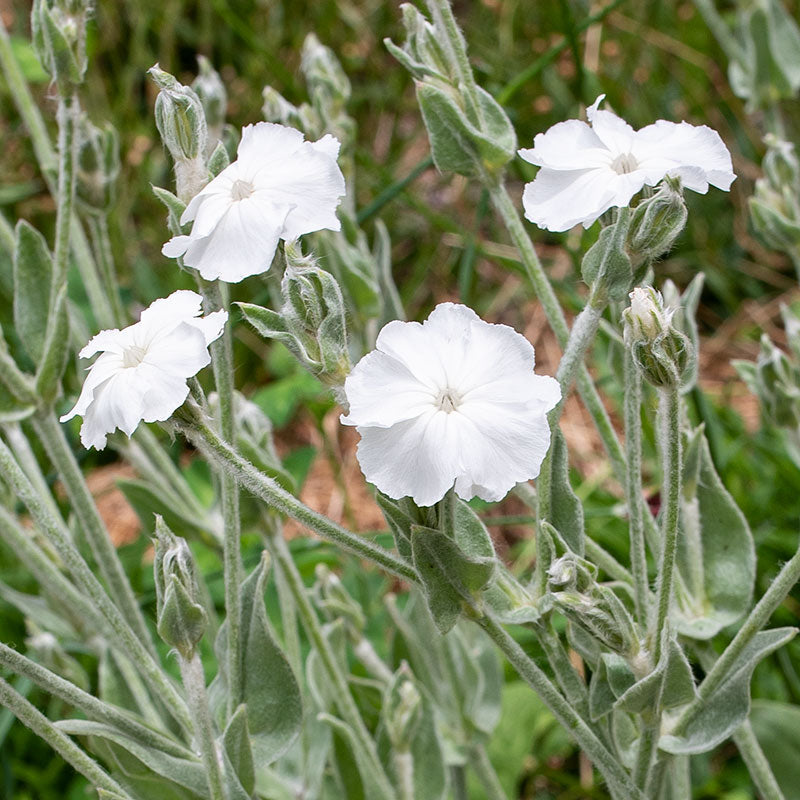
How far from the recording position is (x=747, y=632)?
73cm

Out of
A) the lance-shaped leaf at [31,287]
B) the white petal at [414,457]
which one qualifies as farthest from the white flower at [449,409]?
the lance-shaped leaf at [31,287]

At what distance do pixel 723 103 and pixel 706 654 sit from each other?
1.55 metres

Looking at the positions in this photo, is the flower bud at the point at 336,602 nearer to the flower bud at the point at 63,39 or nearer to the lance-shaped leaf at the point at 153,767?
the lance-shaped leaf at the point at 153,767

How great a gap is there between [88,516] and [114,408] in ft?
1.25

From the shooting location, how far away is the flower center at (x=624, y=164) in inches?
28.4

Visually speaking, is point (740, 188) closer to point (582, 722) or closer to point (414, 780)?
point (414, 780)

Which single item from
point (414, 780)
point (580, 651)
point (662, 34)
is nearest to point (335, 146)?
point (580, 651)

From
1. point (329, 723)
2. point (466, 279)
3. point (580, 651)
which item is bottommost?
point (329, 723)

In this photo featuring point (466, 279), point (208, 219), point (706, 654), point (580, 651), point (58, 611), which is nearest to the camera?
point (208, 219)

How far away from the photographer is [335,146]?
2.27ft

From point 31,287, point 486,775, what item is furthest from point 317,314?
point 486,775

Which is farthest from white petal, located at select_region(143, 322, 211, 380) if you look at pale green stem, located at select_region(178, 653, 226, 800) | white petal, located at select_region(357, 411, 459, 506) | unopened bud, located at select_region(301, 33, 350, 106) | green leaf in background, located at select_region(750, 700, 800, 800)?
green leaf in background, located at select_region(750, 700, 800, 800)

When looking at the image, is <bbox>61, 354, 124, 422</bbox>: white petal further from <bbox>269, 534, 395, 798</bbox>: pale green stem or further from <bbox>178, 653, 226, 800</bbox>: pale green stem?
<bbox>269, 534, 395, 798</bbox>: pale green stem

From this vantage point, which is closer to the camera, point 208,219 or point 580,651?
point 208,219
